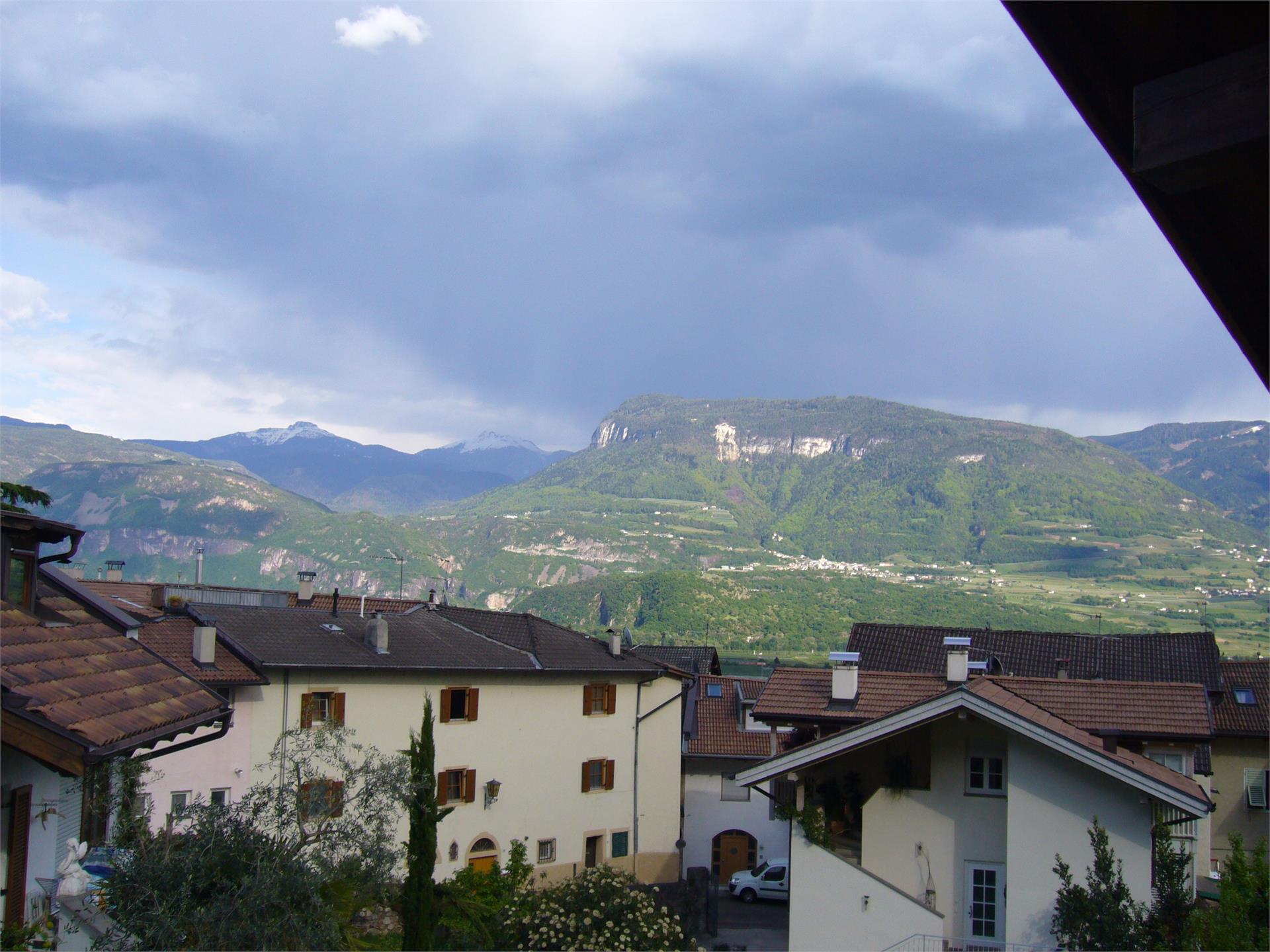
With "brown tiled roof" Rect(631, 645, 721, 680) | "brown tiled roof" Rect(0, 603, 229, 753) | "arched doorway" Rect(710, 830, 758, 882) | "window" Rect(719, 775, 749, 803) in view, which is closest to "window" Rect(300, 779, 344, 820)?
"brown tiled roof" Rect(0, 603, 229, 753)

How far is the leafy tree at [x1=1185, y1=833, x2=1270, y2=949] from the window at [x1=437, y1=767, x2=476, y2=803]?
22119 mm

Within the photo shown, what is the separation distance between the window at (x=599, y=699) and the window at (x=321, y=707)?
8.48m

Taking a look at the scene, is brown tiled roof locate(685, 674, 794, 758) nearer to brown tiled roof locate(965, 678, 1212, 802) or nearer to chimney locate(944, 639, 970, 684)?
chimney locate(944, 639, 970, 684)

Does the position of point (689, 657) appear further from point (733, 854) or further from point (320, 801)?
point (320, 801)

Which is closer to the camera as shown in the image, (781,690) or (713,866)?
(781,690)

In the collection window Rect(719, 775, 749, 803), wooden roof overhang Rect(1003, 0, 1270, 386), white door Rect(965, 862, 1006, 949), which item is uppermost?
wooden roof overhang Rect(1003, 0, 1270, 386)

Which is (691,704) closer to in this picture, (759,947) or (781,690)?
(759,947)

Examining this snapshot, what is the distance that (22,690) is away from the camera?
253 inches

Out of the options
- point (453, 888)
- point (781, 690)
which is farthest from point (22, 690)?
point (453, 888)

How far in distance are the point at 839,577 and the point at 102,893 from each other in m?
195

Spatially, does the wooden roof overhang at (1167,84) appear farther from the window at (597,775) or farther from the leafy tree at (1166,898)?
the window at (597,775)

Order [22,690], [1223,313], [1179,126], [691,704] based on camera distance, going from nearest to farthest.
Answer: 1. [1179,126]
2. [1223,313]
3. [22,690]
4. [691,704]

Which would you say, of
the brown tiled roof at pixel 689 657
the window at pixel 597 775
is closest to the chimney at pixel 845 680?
the window at pixel 597 775

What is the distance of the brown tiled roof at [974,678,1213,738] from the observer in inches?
679
